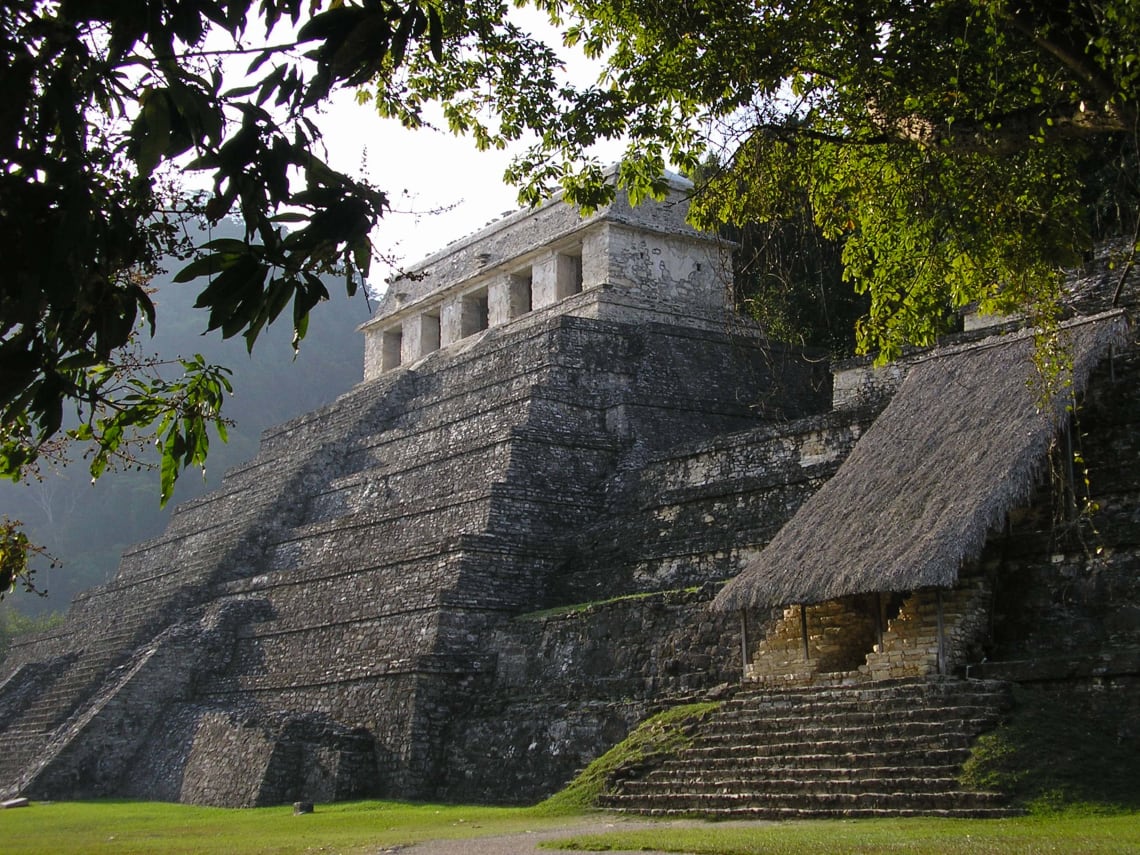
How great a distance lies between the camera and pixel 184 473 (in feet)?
154

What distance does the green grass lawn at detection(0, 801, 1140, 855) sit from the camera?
650 centimetres

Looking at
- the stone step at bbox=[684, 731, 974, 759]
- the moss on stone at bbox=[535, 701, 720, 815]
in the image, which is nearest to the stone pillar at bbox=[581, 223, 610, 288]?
the moss on stone at bbox=[535, 701, 720, 815]

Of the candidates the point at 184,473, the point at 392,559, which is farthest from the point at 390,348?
the point at 184,473

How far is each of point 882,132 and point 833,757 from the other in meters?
3.81

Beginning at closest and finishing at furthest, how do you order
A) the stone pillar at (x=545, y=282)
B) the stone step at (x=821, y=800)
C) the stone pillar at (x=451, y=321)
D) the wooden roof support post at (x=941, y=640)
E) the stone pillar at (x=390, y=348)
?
the stone step at (x=821, y=800)
the wooden roof support post at (x=941, y=640)
the stone pillar at (x=545, y=282)
the stone pillar at (x=451, y=321)
the stone pillar at (x=390, y=348)

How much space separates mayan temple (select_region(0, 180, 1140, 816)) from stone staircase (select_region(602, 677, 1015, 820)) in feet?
0.11

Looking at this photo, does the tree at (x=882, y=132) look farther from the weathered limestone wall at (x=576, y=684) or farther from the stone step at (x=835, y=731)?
the weathered limestone wall at (x=576, y=684)

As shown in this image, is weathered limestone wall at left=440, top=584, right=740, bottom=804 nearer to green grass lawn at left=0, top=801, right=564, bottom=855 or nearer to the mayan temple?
the mayan temple

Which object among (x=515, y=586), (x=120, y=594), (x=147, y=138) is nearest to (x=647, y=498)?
(x=515, y=586)

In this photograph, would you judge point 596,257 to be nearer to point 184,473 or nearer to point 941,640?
point 941,640

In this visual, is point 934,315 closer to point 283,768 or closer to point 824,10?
point 824,10

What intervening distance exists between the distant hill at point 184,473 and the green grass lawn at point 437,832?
32928 mm

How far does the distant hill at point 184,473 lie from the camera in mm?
46156

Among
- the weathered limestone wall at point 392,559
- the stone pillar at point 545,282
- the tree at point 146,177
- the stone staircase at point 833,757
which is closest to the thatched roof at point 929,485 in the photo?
the stone staircase at point 833,757
